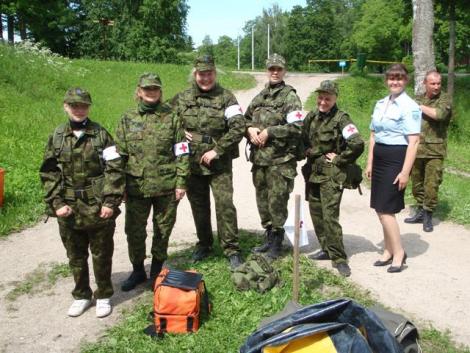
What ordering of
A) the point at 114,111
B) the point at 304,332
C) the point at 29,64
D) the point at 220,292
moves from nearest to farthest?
the point at 304,332 < the point at 220,292 < the point at 114,111 < the point at 29,64

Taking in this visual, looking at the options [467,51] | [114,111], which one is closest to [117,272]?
[114,111]

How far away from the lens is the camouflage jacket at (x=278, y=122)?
16.7ft

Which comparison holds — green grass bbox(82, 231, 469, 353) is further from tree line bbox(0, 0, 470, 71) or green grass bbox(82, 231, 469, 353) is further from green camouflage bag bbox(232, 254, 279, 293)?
tree line bbox(0, 0, 470, 71)

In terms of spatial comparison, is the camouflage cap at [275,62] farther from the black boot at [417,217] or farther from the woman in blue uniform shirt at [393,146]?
Result: the black boot at [417,217]

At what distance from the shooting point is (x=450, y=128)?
15.8m

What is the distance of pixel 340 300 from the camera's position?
3.02 m

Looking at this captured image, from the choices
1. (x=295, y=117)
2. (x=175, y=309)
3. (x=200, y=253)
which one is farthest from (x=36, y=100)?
(x=175, y=309)

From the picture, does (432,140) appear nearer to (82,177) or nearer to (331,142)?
(331,142)

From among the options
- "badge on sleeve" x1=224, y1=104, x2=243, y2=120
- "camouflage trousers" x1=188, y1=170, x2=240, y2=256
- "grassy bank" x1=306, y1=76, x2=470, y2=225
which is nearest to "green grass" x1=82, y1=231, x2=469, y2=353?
"camouflage trousers" x1=188, y1=170, x2=240, y2=256

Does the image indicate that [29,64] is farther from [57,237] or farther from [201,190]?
[201,190]

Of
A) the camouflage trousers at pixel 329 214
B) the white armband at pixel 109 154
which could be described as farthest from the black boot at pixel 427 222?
the white armband at pixel 109 154

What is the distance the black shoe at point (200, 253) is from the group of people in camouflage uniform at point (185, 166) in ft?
0.04

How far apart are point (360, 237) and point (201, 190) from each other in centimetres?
250

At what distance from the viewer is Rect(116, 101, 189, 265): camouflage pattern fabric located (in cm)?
455
